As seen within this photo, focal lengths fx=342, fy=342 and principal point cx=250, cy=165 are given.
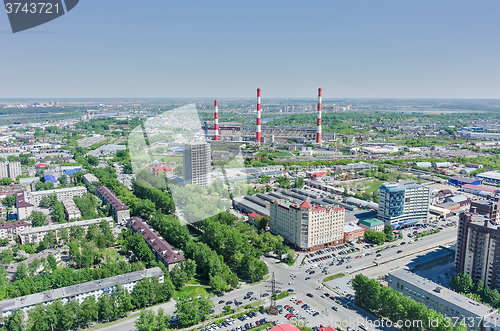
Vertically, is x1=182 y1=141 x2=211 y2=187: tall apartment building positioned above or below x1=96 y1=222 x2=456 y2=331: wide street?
above

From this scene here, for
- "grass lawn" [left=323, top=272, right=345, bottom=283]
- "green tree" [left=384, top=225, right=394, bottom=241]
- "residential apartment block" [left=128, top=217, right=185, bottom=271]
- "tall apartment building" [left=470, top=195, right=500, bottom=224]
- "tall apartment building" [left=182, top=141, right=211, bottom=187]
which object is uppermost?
"tall apartment building" [left=182, top=141, right=211, bottom=187]

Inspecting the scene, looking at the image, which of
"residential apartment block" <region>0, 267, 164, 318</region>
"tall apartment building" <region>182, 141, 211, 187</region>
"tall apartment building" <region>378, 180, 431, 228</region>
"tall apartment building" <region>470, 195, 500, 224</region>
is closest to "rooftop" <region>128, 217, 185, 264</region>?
"residential apartment block" <region>0, 267, 164, 318</region>

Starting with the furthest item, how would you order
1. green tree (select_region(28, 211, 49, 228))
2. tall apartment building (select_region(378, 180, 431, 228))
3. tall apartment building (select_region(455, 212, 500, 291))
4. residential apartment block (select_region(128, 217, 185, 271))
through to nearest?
1. tall apartment building (select_region(378, 180, 431, 228))
2. green tree (select_region(28, 211, 49, 228))
3. residential apartment block (select_region(128, 217, 185, 271))
4. tall apartment building (select_region(455, 212, 500, 291))

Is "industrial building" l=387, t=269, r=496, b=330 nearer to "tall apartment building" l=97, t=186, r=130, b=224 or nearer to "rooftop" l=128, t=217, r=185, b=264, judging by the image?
"rooftop" l=128, t=217, r=185, b=264

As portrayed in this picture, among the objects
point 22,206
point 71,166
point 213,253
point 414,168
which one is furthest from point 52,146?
point 414,168

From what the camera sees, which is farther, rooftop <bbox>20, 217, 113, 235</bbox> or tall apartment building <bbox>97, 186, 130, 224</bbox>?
tall apartment building <bbox>97, 186, 130, 224</bbox>

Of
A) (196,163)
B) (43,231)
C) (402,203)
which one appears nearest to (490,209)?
(402,203)

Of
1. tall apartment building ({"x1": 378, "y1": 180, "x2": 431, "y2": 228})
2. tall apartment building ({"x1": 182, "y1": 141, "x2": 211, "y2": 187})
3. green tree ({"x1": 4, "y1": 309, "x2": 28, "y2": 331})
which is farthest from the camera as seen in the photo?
tall apartment building ({"x1": 182, "y1": 141, "x2": 211, "y2": 187})
